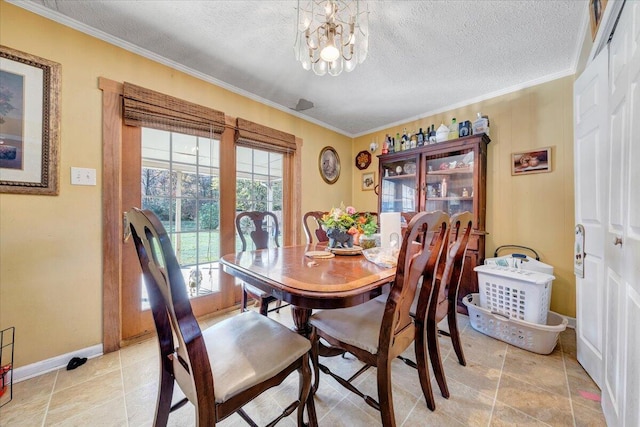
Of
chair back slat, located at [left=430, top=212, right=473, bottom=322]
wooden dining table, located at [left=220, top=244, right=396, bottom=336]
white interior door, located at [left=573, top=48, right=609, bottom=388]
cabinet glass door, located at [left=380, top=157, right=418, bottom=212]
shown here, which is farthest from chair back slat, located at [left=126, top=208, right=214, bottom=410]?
cabinet glass door, located at [left=380, top=157, right=418, bottom=212]

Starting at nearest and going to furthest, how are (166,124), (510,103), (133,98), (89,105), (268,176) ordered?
(89,105) → (133,98) → (166,124) → (510,103) → (268,176)

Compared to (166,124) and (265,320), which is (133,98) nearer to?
(166,124)

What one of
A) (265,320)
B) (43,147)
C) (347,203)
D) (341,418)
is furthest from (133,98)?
(347,203)

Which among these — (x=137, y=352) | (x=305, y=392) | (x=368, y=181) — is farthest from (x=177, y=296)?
(x=368, y=181)

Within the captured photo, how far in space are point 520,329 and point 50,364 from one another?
336 centimetres

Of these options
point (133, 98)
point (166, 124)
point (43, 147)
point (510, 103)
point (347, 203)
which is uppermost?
point (510, 103)

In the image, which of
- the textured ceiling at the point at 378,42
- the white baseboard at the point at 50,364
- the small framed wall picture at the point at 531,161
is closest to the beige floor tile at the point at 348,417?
the white baseboard at the point at 50,364

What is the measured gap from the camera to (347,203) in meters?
3.99

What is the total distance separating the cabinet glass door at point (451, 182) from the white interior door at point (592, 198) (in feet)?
3.14

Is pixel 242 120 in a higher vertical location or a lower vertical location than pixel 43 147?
higher

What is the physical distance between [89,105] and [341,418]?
263cm

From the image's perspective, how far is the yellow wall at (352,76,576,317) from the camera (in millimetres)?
2199

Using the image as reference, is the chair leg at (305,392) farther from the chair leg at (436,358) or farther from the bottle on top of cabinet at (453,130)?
the bottle on top of cabinet at (453,130)

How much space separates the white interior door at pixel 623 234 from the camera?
880 mm
